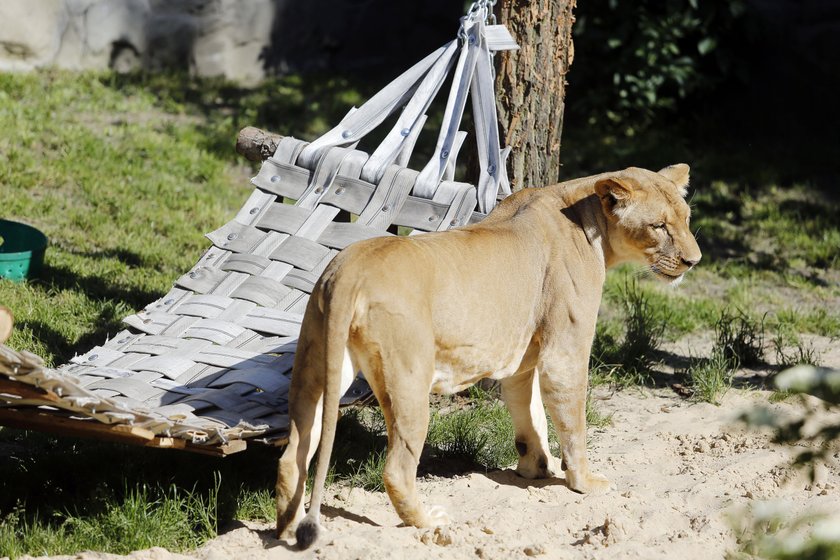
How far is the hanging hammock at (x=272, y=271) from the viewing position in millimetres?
3449

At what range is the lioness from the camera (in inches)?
126

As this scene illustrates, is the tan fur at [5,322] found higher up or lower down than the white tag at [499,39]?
lower down

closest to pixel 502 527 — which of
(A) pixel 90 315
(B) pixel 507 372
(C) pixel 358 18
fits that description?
(B) pixel 507 372

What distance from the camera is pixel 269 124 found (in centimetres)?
890

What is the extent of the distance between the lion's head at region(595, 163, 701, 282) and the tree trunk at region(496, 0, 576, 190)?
0.99 m

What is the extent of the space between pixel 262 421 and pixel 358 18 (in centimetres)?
809

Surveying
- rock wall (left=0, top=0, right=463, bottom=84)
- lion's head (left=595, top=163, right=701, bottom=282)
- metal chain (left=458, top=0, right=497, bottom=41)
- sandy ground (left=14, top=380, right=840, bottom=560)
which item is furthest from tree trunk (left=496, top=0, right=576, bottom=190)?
rock wall (left=0, top=0, right=463, bottom=84)

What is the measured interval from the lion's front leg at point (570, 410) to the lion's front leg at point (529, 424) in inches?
6.9

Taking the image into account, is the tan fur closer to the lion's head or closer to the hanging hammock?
the hanging hammock

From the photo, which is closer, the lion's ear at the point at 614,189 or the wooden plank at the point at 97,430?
the wooden plank at the point at 97,430

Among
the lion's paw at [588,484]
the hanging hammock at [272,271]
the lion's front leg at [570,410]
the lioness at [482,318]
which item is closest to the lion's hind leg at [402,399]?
the lioness at [482,318]

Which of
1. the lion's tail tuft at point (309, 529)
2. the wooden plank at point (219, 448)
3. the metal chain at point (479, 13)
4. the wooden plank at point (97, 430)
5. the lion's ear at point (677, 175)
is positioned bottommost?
the lion's tail tuft at point (309, 529)

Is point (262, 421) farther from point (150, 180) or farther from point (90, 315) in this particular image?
point (150, 180)

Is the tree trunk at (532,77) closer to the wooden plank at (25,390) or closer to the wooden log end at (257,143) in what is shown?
the wooden log end at (257,143)
